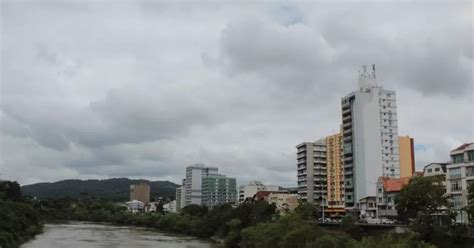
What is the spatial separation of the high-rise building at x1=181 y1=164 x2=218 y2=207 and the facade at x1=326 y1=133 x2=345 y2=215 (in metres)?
61.3

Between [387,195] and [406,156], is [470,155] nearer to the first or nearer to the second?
[387,195]

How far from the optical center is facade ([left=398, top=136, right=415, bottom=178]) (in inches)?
2997

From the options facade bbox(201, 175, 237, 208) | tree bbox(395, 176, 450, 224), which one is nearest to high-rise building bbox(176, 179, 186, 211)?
facade bbox(201, 175, 237, 208)

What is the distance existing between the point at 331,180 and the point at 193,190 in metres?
65.1

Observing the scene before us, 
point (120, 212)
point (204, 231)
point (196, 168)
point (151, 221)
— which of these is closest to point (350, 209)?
point (204, 231)

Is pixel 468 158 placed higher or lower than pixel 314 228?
higher

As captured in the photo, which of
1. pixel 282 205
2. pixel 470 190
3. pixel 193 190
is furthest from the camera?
pixel 193 190

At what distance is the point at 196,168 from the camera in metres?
148

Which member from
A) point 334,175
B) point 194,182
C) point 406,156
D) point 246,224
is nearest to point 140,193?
point 194,182

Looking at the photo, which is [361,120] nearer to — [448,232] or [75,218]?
[448,232]

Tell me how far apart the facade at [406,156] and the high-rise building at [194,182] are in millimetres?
74490

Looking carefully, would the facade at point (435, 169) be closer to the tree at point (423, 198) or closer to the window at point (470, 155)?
the window at point (470, 155)

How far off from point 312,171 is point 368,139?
18759mm

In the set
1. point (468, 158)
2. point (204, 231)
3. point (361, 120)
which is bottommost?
point (204, 231)
